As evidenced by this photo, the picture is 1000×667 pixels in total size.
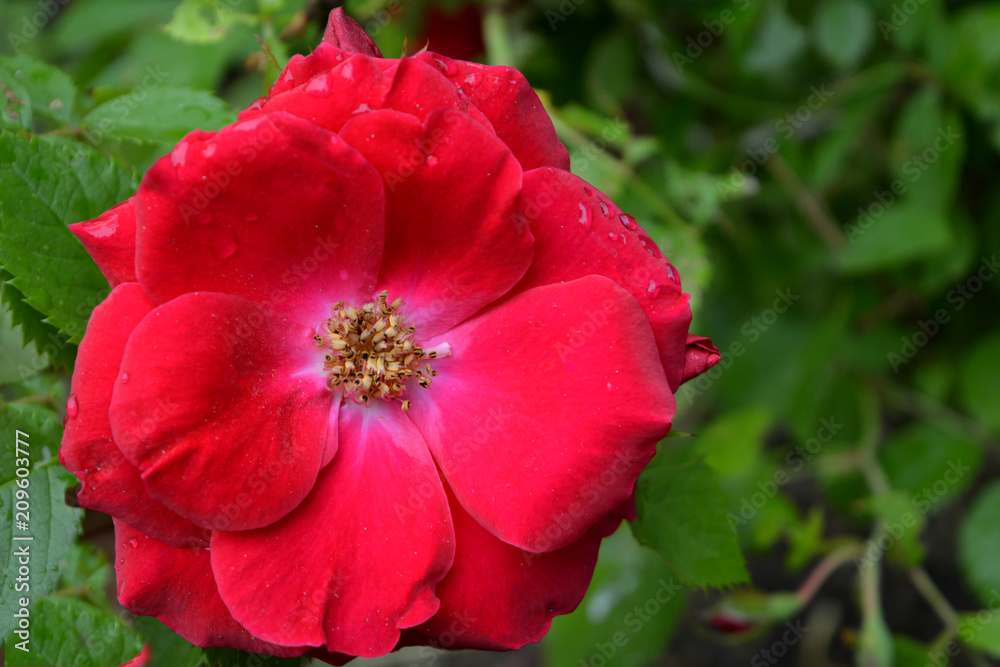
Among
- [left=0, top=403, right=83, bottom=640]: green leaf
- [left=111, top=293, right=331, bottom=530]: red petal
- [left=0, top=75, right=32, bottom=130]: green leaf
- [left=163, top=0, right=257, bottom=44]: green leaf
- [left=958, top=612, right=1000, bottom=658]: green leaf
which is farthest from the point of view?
[left=958, top=612, right=1000, bottom=658]: green leaf

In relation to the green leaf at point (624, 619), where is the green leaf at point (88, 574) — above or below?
above

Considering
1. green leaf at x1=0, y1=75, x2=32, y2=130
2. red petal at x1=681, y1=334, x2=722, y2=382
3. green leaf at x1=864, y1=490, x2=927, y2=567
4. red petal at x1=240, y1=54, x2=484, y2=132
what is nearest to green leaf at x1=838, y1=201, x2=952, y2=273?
green leaf at x1=864, y1=490, x2=927, y2=567

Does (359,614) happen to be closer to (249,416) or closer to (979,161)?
(249,416)

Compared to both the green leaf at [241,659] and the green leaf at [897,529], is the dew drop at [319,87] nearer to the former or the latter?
the green leaf at [241,659]

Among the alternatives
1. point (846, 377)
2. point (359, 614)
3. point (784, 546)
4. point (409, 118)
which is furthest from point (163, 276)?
point (784, 546)

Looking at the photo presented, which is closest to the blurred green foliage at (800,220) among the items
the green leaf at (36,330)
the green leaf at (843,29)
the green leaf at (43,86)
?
the green leaf at (843,29)

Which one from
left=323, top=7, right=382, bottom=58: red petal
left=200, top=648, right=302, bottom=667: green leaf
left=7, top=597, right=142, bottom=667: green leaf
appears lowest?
left=7, top=597, right=142, bottom=667: green leaf

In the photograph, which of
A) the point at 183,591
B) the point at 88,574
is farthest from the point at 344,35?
the point at 88,574

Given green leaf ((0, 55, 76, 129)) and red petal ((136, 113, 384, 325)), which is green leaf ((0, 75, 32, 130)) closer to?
green leaf ((0, 55, 76, 129))

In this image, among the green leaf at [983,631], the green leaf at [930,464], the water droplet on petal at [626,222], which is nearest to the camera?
the water droplet on petal at [626,222]
